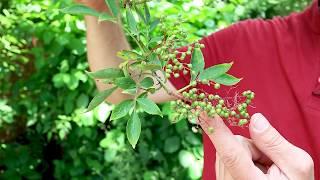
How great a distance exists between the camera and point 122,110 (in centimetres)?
76

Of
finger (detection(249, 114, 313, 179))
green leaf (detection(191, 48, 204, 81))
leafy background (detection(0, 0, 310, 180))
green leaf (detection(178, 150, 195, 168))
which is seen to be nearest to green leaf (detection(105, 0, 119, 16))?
green leaf (detection(191, 48, 204, 81))

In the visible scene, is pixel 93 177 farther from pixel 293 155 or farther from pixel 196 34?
pixel 293 155

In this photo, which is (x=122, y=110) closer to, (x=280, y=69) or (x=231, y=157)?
(x=231, y=157)

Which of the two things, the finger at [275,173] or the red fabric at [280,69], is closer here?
the finger at [275,173]

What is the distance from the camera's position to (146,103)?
0.75 metres

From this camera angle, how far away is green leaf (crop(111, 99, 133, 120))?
0.75 metres

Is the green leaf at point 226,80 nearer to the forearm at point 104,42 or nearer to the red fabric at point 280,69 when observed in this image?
the red fabric at point 280,69

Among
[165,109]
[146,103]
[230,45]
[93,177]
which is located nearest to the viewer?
[146,103]

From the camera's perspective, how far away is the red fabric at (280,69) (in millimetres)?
1212

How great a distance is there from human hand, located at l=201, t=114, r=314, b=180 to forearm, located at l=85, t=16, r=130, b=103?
19.3 inches

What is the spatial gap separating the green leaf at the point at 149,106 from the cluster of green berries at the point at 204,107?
0.08ft

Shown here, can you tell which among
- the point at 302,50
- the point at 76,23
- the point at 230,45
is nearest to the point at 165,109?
the point at 76,23

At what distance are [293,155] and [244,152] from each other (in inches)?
3.1

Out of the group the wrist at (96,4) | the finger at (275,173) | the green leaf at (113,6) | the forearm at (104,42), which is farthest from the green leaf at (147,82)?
the forearm at (104,42)
